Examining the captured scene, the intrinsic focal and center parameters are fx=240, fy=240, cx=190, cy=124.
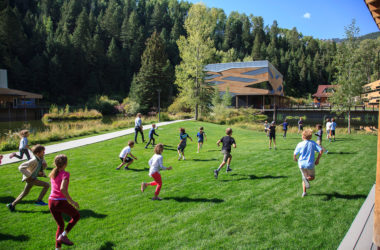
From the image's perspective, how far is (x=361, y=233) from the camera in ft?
14.9

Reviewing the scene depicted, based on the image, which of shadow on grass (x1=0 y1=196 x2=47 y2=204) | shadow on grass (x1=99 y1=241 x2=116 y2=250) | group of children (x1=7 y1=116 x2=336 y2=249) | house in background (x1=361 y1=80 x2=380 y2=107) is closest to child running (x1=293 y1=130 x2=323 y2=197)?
group of children (x1=7 y1=116 x2=336 y2=249)

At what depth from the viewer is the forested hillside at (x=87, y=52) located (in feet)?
220

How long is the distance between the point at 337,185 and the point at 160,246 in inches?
237

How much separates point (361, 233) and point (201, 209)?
324 cm

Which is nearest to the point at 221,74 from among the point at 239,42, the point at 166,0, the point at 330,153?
the point at 330,153

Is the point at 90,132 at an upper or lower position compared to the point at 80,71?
lower

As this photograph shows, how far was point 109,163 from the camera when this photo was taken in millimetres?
11125

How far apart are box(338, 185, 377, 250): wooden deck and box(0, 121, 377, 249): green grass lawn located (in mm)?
166

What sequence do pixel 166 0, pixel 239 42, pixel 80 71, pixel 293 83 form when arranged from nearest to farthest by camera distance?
pixel 80 71 → pixel 293 83 → pixel 239 42 → pixel 166 0

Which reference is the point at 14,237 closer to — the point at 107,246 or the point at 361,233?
the point at 107,246

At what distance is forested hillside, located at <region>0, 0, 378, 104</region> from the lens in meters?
67.1

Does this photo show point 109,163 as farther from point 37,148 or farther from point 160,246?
point 160,246

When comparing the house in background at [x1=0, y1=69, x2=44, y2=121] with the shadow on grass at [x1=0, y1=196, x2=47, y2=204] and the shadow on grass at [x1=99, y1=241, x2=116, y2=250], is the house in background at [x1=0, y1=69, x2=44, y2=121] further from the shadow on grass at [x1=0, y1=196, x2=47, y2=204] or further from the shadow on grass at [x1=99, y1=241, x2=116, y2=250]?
the shadow on grass at [x1=99, y1=241, x2=116, y2=250]

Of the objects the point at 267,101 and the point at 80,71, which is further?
the point at 80,71
